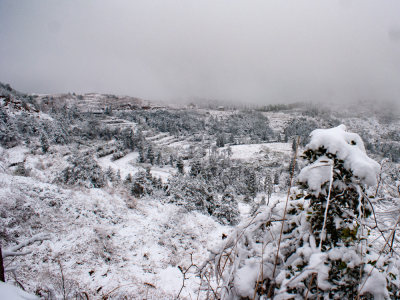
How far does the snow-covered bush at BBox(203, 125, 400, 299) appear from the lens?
3.66ft

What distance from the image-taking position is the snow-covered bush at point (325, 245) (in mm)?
1115

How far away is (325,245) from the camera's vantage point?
4.25ft

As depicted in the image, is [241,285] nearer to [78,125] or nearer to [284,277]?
[284,277]

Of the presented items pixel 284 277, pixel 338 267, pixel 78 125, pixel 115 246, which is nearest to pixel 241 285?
pixel 284 277

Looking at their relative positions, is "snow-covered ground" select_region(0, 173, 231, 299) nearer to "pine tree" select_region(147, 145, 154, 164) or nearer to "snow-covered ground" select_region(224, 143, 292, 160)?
"pine tree" select_region(147, 145, 154, 164)

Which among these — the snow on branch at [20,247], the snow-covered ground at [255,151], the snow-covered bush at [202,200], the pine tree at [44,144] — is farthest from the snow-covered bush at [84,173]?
the snow-covered ground at [255,151]

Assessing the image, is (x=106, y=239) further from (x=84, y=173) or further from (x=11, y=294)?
(x=84, y=173)

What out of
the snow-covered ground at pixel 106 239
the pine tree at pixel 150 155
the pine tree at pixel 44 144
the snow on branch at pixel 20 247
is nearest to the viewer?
the snow on branch at pixel 20 247

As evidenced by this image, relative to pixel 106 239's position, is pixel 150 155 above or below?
below

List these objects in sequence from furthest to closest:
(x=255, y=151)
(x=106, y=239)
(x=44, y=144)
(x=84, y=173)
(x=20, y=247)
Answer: (x=255, y=151), (x=44, y=144), (x=84, y=173), (x=106, y=239), (x=20, y=247)

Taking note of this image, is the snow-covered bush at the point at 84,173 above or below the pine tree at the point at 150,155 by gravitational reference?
above

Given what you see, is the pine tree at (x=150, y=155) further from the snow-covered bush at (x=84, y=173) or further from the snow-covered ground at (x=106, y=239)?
the snow-covered ground at (x=106, y=239)

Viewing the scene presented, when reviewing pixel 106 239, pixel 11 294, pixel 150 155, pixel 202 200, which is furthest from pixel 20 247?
pixel 150 155

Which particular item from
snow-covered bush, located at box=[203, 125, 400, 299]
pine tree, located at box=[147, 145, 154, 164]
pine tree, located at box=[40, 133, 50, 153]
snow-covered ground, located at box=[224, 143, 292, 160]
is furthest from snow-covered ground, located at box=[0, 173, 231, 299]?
snow-covered ground, located at box=[224, 143, 292, 160]
